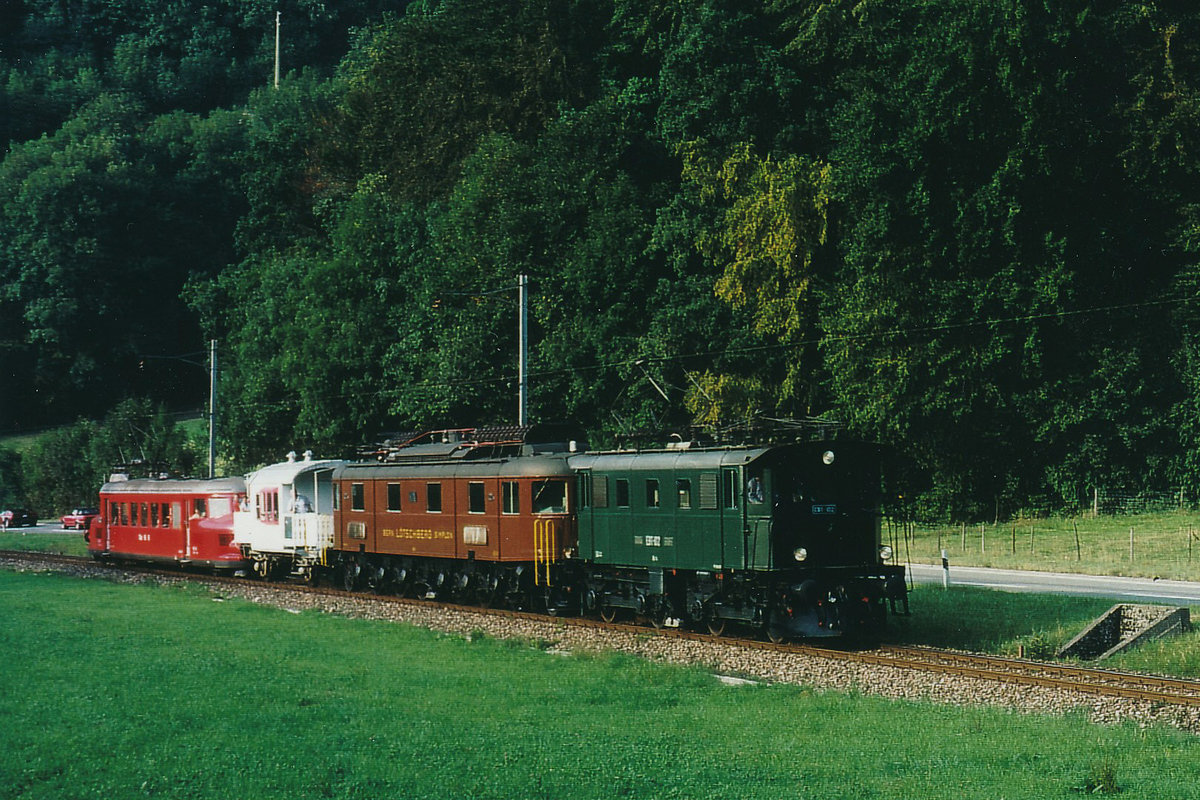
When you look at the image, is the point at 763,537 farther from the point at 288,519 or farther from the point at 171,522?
the point at 171,522

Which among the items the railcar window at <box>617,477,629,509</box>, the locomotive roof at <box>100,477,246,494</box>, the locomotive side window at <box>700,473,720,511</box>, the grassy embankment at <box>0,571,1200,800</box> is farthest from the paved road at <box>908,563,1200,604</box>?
the locomotive roof at <box>100,477,246,494</box>

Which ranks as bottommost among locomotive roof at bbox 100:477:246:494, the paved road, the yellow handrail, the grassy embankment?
the grassy embankment

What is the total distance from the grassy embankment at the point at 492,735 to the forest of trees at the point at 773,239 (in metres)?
13.1

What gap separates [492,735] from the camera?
51.1ft

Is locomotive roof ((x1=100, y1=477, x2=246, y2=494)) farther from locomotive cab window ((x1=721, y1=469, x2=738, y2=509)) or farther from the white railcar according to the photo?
locomotive cab window ((x1=721, y1=469, x2=738, y2=509))

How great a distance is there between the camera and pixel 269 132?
8931cm

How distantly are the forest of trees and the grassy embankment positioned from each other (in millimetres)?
13109

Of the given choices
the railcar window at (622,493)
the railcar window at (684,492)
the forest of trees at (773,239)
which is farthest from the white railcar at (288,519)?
the railcar window at (684,492)

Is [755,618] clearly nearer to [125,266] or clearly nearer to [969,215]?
[969,215]

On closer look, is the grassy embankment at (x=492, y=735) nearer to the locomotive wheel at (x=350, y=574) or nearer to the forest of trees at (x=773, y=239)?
the locomotive wheel at (x=350, y=574)

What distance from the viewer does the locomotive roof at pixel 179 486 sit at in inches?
1645

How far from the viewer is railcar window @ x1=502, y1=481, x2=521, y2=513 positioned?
28.2 meters

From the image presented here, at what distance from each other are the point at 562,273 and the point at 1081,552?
22145mm

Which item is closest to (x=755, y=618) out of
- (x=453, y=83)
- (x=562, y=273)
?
(x=562, y=273)
